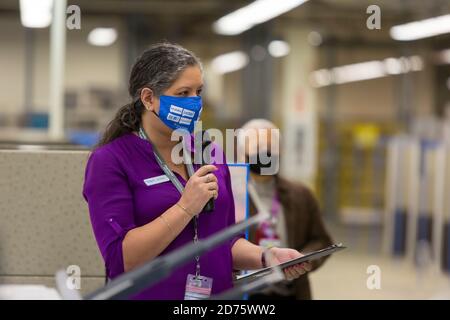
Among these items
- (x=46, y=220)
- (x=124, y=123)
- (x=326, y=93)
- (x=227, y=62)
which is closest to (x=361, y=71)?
(x=326, y=93)

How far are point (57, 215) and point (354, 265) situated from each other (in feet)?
30.7

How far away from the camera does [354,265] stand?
1177 cm

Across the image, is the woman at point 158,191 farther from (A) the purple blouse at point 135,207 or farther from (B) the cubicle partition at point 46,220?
(B) the cubicle partition at point 46,220

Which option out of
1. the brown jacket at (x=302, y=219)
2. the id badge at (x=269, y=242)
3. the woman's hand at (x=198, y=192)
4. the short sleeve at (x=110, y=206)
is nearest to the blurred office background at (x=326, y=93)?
the brown jacket at (x=302, y=219)

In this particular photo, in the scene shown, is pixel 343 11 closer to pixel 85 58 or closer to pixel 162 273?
pixel 85 58

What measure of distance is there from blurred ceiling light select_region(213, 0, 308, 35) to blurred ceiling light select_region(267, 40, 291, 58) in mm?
802

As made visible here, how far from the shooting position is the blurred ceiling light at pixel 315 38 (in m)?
17.1

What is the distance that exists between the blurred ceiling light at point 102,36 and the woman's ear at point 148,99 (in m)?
14.1

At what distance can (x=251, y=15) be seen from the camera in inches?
487

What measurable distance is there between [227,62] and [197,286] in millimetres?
17185

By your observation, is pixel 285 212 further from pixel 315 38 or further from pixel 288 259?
pixel 315 38

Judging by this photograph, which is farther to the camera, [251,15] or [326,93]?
[326,93]

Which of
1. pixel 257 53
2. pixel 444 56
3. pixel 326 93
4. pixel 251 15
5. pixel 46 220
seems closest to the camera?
pixel 46 220
